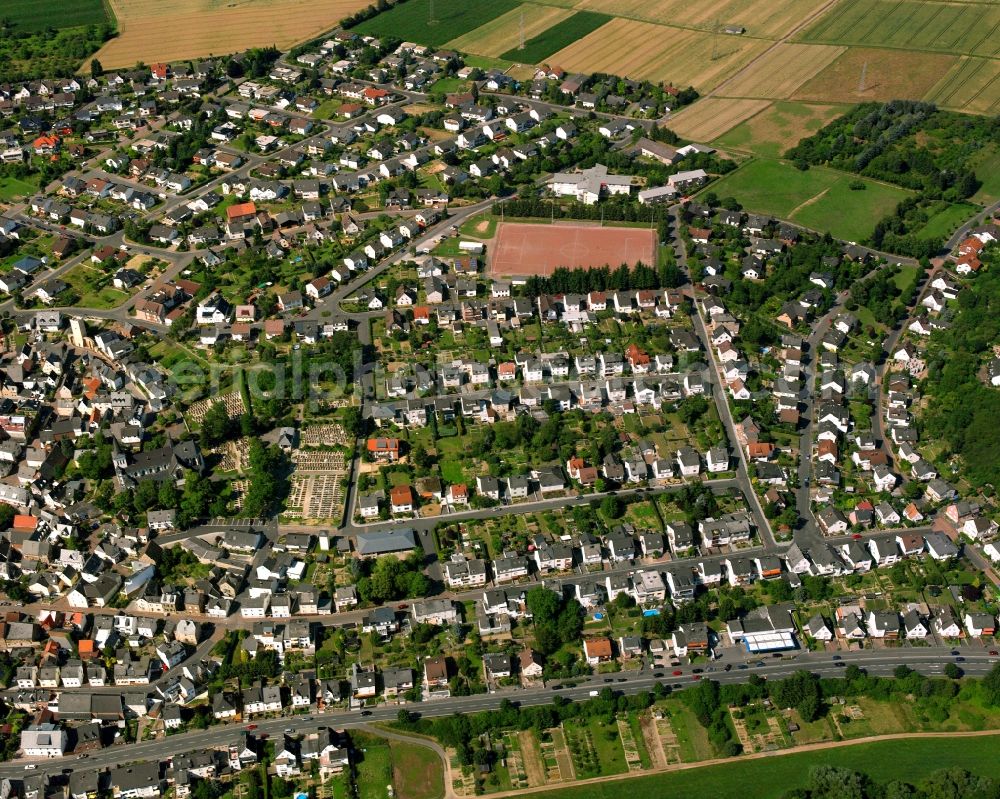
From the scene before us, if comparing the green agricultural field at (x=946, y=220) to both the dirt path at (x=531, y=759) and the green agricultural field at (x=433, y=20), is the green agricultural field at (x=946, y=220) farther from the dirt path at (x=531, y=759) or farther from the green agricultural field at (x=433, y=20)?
the green agricultural field at (x=433, y=20)

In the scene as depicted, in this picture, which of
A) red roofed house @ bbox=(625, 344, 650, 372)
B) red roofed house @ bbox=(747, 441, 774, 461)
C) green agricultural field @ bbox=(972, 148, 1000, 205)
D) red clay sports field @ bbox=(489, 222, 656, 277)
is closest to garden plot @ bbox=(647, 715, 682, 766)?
red roofed house @ bbox=(747, 441, 774, 461)

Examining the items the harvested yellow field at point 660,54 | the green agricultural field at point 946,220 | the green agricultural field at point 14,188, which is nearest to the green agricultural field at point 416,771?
the green agricultural field at point 946,220

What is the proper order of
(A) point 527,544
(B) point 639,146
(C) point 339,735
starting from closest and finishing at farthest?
(C) point 339,735
(A) point 527,544
(B) point 639,146

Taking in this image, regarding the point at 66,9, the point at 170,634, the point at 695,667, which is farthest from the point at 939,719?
the point at 66,9

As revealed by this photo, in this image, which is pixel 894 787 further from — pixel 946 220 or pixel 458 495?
pixel 946 220

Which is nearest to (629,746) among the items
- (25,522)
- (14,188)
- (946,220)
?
(25,522)

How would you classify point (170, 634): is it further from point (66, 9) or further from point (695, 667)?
point (66, 9)
